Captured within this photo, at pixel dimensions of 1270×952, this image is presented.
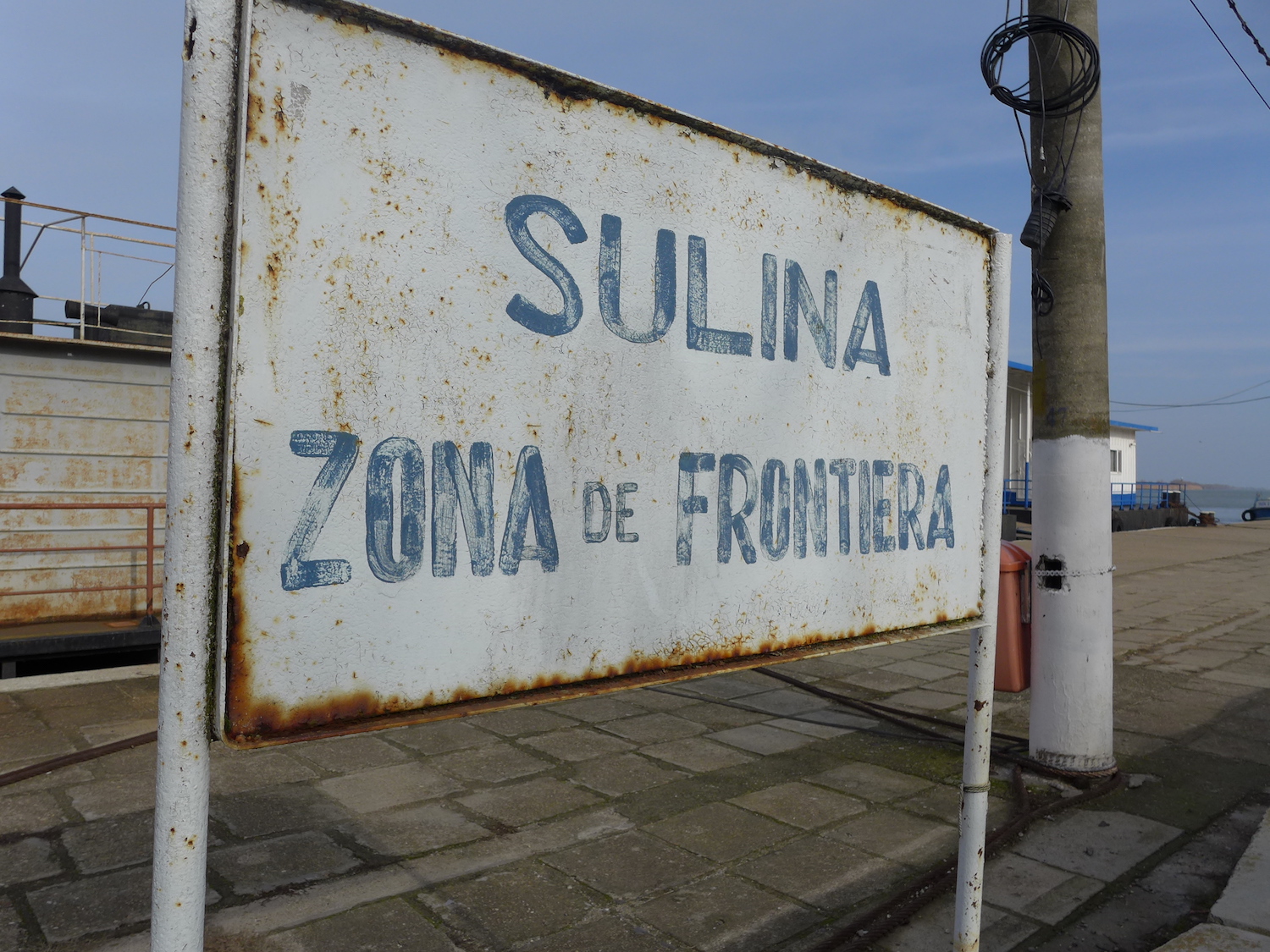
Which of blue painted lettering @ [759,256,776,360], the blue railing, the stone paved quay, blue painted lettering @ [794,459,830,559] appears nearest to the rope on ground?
the stone paved quay

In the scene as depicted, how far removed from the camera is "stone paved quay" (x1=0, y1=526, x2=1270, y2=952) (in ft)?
9.21

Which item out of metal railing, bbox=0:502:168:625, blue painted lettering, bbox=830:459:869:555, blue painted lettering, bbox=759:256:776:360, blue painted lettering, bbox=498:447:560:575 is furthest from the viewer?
metal railing, bbox=0:502:168:625

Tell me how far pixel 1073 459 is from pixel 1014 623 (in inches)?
30.8

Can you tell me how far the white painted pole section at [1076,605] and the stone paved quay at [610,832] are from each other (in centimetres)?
32

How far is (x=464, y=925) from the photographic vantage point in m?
2.78

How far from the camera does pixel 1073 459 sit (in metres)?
4.12

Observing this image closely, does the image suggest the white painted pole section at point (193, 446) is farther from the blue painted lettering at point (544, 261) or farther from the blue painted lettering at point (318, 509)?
the blue painted lettering at point (544, 261)

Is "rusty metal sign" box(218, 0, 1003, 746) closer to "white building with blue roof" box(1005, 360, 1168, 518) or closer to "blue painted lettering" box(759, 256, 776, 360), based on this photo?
Result: "blue painted lettering" box(759, 256, 776, 360)

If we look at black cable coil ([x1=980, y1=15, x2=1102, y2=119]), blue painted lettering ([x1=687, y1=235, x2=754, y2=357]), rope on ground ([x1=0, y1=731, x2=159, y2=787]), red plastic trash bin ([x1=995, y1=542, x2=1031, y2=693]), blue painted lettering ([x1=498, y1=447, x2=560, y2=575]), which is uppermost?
black cable coil ([x1=980, y1=15, x2=1102, y2=119])

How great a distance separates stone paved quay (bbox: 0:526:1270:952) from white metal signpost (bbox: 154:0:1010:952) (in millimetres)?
1153

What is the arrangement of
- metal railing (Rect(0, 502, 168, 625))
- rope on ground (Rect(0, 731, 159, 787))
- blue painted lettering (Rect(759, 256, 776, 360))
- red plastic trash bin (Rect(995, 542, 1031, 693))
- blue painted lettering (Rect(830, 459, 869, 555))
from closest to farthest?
blue painted lettering (Rect(759, 256, 776, 360)), blue painted lettering (Rect(830, 459, 869, 555)), rope on ground (Rect(0, 731, 159, 787)), red plastic trash bin (Rect(995, 542, 1031, 693)), metal railing (Rect(0, 502, 168, 625))

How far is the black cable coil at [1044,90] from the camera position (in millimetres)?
4109

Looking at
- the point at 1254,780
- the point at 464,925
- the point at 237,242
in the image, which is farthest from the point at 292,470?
the point at 1254,780

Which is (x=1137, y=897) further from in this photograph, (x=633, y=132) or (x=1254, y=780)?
(x=633, y=132)
